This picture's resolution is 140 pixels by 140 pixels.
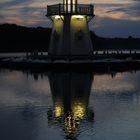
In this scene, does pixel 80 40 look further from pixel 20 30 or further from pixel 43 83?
pixel 20 30

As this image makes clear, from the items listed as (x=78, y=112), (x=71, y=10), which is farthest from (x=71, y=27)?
(x=78, y=112)

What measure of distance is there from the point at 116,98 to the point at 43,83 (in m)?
9.55

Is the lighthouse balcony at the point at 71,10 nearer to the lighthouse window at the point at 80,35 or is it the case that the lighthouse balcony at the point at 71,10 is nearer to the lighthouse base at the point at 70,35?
the lighthouse base at the point at 70,35

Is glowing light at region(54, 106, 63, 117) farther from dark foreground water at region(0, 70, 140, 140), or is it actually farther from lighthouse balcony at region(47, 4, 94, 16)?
lighthouse balcony at region(47, 4, 94, 16)

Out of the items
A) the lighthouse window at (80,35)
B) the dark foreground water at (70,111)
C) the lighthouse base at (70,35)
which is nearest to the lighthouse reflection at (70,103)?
the dark foreground water at (70,111)

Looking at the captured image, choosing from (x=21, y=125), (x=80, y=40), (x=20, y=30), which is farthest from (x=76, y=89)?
(x=20, y=30)

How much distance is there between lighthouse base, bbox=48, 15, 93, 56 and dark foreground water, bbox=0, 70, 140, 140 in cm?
1321

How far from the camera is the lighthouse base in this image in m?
44.7

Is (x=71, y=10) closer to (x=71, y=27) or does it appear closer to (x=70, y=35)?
(x=71, y=27)

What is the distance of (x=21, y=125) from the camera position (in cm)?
1700

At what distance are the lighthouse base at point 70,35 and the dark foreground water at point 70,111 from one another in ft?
43.3

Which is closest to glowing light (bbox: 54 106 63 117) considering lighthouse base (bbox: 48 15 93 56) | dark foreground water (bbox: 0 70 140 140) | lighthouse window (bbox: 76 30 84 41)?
dark foreground water (bbox: 0 70 140 140)

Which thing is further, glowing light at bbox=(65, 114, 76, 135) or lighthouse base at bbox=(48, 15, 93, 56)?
lighthouse base at bbox=(48, 15, 93, 56)

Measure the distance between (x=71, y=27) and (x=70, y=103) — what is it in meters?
23.1
